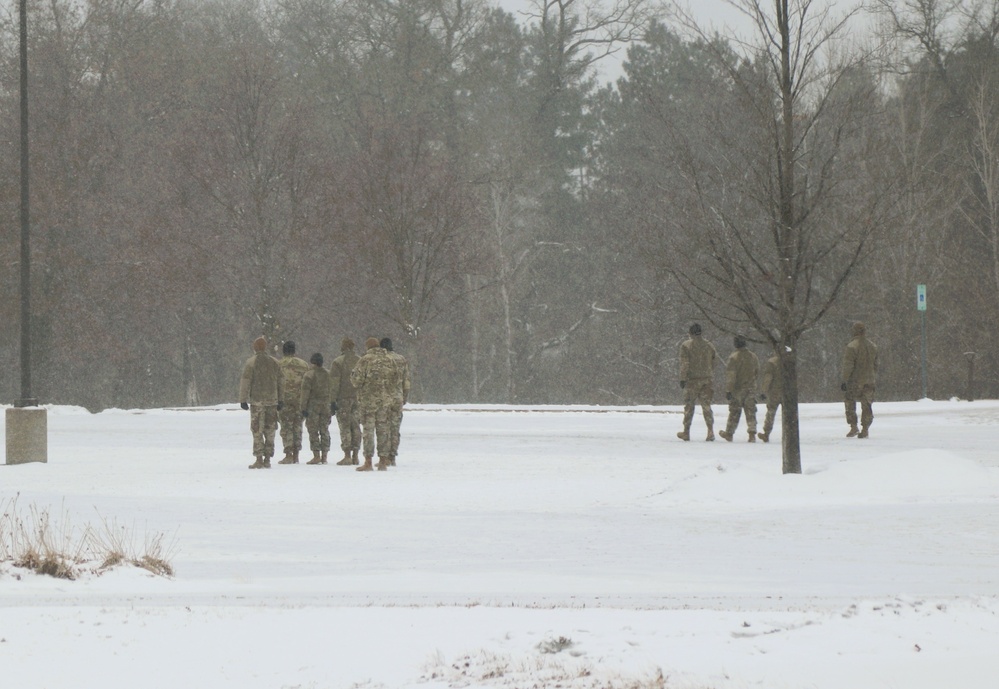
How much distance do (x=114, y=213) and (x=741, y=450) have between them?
2888cm

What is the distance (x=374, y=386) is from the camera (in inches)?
823

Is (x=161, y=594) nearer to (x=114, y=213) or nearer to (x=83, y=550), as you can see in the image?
(x=83, y=550)

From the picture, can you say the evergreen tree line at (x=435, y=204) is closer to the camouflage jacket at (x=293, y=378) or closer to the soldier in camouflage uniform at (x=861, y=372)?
the soldier in camouflage uniform at (x=861, y=372)

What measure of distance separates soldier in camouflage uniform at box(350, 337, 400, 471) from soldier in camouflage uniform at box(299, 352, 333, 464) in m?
1.48

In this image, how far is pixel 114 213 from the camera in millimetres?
47531

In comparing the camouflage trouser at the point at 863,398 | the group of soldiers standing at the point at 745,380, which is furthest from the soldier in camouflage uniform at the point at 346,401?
the camouflage trouser at the point at 863,398

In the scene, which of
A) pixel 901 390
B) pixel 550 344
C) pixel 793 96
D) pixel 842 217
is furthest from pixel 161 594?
pixel 550 344

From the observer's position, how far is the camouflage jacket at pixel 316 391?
2258 cm

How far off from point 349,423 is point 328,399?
479 millimetres

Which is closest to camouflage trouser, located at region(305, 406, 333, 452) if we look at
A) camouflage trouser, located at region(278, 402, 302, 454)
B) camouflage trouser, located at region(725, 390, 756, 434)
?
camouflage trouser, located at region(278, 402, 302, 454)

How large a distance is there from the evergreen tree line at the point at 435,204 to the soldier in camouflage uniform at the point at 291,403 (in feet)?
58.0

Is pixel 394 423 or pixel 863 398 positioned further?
pixel 863 398

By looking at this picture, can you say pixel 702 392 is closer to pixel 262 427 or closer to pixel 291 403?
pixel 291 403

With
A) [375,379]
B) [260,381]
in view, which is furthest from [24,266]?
[375,379]
